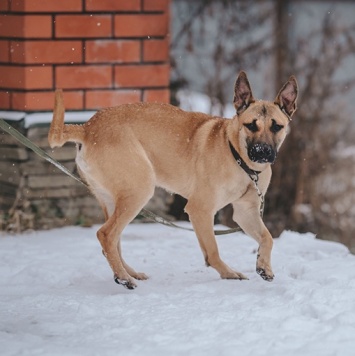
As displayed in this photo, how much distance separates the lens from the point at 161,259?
540 centimetres

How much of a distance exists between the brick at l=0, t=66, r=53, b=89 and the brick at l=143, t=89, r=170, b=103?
29.7 inches

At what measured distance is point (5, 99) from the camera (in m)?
6.32

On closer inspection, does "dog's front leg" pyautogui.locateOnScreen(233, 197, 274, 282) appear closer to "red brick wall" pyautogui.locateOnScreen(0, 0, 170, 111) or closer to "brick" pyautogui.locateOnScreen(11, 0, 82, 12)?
"red brick wall" pyautogui.locateOnScreen(0, 0, 170, 111)

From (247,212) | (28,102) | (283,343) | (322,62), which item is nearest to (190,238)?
(247,212)

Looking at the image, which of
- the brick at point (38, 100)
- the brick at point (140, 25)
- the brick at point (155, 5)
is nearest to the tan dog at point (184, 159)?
the brick at point (38, 100)

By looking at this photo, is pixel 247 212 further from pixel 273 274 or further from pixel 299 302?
pixel 299 302

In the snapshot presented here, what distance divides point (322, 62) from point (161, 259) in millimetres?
4505

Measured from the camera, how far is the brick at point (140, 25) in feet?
21.0

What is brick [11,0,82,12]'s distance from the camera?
6.10 metres

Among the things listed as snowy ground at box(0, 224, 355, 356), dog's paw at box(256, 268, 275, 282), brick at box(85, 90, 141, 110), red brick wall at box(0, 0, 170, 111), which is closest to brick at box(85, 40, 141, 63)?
red brick wall at box(0, 0, 170, 111)

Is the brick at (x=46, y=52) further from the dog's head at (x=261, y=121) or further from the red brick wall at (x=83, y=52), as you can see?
the dog's head at (x=261, y=121)

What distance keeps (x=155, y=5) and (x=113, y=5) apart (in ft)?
1.13

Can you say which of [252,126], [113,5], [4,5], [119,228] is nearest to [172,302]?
[119,228]

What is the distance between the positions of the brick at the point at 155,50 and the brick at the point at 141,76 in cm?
6
